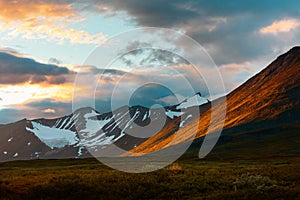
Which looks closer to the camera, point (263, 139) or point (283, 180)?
point (283, 180)

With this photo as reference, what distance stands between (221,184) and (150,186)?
6.45m

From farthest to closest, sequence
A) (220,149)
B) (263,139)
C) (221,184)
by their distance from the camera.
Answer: (263,139), (220,149), (221,184)

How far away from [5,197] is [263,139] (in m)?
174

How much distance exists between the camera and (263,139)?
18762 cm

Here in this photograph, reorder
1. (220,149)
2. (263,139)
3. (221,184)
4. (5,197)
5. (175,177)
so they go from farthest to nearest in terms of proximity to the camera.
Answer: (263,139) → (220,149) → (175,177) → (221,184) → (5,197)

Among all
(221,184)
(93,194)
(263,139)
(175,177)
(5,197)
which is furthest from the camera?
(263,139)

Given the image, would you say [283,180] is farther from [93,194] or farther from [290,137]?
[290,137]

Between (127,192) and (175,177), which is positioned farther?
(175,177)

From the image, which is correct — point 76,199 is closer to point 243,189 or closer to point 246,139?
point 243,189

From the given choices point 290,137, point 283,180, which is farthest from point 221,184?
point 290,137

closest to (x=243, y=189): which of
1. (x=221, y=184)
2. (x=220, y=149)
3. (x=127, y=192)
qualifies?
(x=221, y=184)

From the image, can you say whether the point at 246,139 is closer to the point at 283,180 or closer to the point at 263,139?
the point at 263,139

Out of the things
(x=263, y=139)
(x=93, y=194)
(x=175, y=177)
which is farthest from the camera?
(x=263, y=139)

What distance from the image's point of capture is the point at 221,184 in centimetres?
3353
